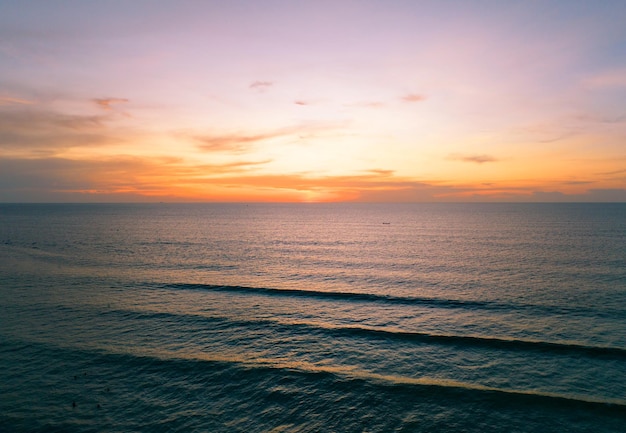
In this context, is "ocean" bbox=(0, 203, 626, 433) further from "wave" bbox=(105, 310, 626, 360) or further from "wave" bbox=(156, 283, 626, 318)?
"wave" bbox=(156, 283, 626, 318)

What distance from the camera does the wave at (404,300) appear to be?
142 ft

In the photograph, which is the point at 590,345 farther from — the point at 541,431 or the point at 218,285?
the point at 218,285

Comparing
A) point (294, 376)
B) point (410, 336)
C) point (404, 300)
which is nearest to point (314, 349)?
point (294, 376)

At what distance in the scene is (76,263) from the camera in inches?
2933

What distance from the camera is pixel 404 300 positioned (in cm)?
4922

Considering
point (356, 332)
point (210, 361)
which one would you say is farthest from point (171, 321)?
point (356, 332)

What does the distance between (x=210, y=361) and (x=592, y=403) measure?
1089 inches

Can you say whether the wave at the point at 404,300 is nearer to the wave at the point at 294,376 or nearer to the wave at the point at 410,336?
the wave at the point at 410,336

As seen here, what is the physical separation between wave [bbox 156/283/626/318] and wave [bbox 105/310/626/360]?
33.6 ft

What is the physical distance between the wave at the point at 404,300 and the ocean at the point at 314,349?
0.31 m

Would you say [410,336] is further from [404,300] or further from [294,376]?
[294,376]

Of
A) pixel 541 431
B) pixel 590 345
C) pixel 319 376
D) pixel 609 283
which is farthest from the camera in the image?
pixel 609 283

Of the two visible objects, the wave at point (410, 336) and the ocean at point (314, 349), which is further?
the wave at point (410, 336)

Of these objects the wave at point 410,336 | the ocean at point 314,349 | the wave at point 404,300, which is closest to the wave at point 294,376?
the ocean at point 314,349
